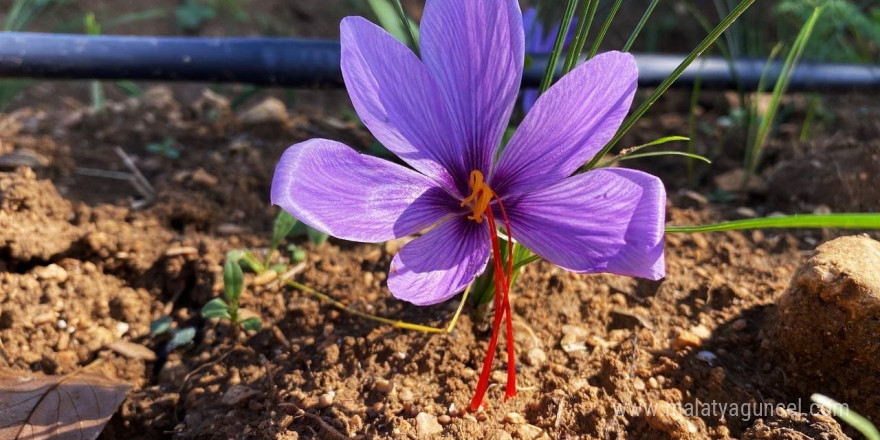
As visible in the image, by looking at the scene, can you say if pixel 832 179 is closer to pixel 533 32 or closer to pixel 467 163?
pixel 533 32

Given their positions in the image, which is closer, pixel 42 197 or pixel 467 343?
pixel 467 343

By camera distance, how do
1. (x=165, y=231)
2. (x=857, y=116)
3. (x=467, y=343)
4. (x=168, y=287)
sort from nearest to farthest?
(x=467, y=343) < (x=168, y=287) < (x=165, y=231) < (x=857, y=116)

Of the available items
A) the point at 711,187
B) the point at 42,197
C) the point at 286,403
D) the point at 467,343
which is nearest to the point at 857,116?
the point at 711,187

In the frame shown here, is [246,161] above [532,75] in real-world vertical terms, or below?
below

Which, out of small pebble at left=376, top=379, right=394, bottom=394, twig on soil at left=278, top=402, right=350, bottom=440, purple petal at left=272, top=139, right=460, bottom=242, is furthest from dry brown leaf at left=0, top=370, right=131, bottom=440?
purple petal at left=272, top=139, right=460, bottom=242

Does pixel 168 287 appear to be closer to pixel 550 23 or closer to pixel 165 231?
pixel 165 231

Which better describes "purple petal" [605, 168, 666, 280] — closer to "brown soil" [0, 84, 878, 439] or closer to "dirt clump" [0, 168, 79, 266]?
"brown soil" [0, 84, 878, 439]

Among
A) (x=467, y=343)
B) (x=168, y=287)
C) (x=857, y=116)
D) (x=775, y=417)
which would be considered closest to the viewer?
(x=775, y=417)

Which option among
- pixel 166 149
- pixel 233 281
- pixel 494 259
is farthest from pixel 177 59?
pixel 494 259
